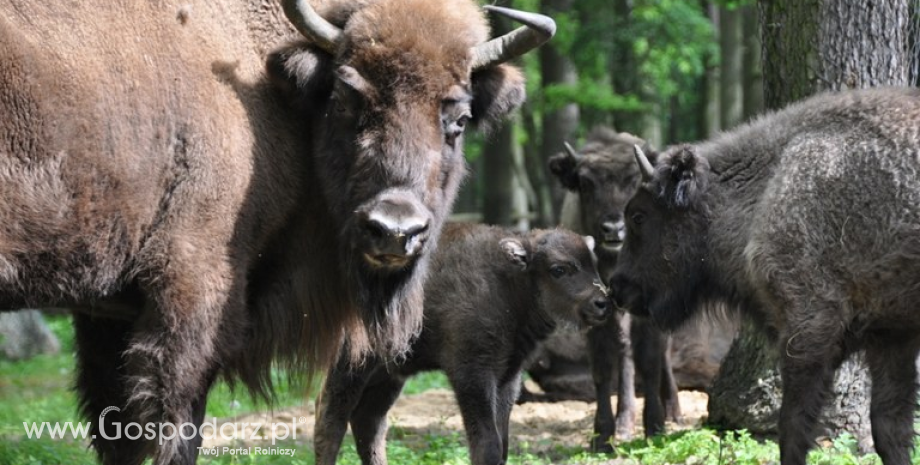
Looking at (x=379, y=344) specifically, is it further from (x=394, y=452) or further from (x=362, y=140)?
(x=394, y=452)

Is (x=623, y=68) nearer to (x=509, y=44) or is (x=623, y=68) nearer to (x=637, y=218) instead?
(x=637, y=218)

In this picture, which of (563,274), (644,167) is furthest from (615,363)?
(644,167)

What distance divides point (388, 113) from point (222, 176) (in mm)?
790

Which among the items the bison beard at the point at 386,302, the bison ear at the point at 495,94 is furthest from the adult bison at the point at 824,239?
the bison beard at the point at 386,302

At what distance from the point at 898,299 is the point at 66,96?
169 inches

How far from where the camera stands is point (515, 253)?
8242 mm

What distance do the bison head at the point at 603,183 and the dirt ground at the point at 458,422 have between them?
4.67ft

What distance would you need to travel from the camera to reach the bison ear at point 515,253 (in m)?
8.24

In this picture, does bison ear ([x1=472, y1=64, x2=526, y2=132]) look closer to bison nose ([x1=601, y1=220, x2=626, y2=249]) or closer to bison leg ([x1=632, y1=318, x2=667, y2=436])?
bison leg ([x1=632, y1=318, x2=667, y2=436])

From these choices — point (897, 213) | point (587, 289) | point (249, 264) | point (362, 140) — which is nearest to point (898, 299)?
point (897, 213)

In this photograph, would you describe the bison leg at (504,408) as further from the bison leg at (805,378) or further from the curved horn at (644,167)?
the bison leg at (805,378)

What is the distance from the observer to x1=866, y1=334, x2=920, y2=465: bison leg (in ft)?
21.0

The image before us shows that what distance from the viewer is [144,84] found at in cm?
482

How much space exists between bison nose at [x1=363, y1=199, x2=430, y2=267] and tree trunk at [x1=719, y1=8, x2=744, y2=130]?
14970mm
